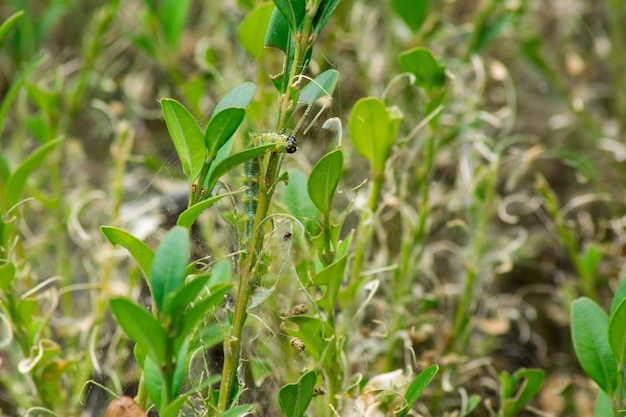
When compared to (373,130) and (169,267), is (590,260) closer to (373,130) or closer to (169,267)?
(373,130)

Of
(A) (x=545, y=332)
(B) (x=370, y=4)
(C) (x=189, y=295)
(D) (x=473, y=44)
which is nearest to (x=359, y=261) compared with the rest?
(C) (x=189, y=295)

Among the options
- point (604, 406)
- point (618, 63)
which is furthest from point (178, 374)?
point (618, 63)

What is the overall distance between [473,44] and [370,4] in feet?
1.80

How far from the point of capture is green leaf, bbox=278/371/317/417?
750mm

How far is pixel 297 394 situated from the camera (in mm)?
757

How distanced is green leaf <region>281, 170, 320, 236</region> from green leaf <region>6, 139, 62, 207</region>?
0.30 meters

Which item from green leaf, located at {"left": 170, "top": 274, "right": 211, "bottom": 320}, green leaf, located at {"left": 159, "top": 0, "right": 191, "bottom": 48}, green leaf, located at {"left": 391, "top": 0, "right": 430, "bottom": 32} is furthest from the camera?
green leaf, located at {"left": 159, "top": 0, "right": 191, "bottom": 48}

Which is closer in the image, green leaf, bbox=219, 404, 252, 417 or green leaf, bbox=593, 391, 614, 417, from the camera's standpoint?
green leaf, bbox=219, 404, 252, 417

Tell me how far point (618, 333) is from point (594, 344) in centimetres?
6

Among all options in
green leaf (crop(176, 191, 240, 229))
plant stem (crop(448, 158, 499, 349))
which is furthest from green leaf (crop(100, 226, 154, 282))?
plant stem (crop(448, 158, 499, 349))

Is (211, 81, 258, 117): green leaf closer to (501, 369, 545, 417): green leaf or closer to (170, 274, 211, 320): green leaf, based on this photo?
(170, 274, 211, 320): green leaf

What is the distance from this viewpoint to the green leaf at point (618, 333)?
0.75 m

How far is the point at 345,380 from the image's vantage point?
3.23ft

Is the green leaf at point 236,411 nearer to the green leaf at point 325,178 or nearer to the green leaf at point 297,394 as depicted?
the green leaf at point 297,394
